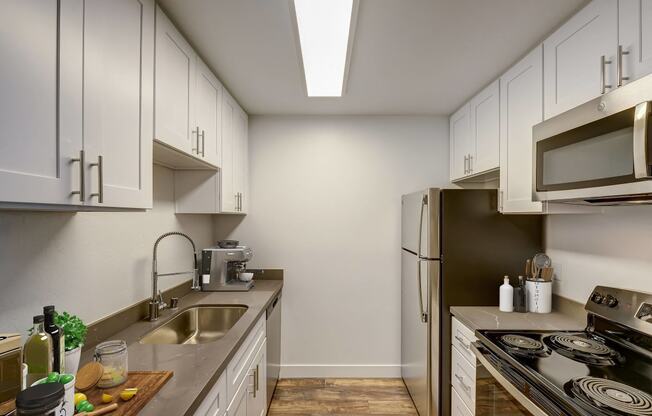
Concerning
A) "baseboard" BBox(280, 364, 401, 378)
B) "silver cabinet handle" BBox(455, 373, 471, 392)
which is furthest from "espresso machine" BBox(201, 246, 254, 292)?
"silver cabinet handle" BBox(455, 373, 471, 392)

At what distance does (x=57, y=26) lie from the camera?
0.86 metres

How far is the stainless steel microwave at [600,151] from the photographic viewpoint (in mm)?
1000

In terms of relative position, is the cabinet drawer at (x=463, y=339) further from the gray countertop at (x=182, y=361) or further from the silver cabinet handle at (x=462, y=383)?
the gray countertop at (x=182, y=361)

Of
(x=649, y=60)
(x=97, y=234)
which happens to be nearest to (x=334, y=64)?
(x=649, y=60)

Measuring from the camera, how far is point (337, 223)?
308cm

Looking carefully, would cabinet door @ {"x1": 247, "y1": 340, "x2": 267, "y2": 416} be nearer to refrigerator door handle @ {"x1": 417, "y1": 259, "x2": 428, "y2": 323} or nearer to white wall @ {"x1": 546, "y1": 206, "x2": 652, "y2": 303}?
refrigerator door handle @ {"x1": 417, "y1": 259, "x2": 428, "y2": 323}

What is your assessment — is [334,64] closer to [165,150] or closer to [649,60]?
[165,150]

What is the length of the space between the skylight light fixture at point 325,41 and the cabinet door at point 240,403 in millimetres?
1807

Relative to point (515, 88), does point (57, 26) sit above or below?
below

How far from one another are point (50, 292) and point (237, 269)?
59.1 inches

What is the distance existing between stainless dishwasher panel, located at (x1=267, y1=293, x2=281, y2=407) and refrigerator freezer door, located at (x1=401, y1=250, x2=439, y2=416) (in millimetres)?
1093

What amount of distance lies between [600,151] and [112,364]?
1.86 m

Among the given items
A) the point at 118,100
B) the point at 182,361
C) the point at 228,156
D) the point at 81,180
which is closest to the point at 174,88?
the point at 118,100

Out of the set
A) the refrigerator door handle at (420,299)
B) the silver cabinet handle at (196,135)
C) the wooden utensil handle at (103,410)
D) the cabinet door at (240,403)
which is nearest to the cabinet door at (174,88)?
the silver cabinet handle at (196,135)
